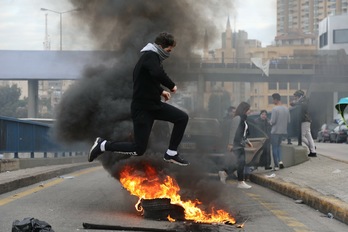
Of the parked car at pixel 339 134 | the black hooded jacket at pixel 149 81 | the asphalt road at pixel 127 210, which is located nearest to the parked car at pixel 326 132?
the parked car at pixel 339 134

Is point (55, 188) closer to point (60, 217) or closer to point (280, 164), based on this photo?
point (60, 217)

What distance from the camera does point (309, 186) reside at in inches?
424

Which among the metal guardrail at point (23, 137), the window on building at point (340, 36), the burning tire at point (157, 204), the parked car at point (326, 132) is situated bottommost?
the parked car at point (326, 132)

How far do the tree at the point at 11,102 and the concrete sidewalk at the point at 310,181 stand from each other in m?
52.7

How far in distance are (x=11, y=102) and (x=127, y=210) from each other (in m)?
64.8

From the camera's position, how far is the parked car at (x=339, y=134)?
3719cm

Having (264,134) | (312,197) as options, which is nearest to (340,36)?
(264,134)

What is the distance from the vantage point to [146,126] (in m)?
7.27

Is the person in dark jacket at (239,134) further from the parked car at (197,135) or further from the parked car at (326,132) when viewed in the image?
the parked car at (326,132)

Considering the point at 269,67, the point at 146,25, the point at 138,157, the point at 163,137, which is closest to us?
the point at 138,157

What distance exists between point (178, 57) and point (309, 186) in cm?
338

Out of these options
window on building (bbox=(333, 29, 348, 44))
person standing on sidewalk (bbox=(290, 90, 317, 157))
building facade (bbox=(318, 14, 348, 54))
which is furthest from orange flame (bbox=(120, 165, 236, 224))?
window on building (bbox=(333, 29, 348, 44))

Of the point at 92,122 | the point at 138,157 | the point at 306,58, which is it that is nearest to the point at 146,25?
the point at 92,122

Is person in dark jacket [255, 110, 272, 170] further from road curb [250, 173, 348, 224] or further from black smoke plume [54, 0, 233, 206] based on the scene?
black smoke plume [54, 0, 233, 206]
